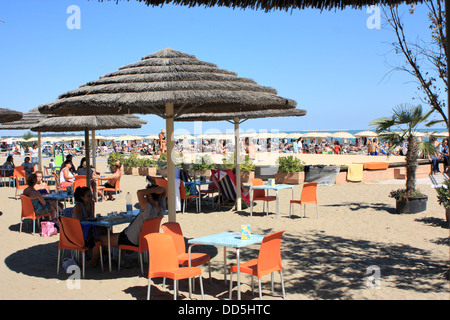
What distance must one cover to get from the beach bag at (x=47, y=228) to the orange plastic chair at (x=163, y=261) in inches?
171

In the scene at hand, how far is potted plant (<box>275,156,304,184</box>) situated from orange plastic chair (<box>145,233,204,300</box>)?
36.6 ft

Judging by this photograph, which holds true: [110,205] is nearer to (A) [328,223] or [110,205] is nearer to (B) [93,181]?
(B) [93,181]

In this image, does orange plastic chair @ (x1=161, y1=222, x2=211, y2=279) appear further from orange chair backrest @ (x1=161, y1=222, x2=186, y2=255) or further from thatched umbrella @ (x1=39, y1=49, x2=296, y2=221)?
thatched umbrella @ (x1=39, y1=49, x2=296, y2=221)

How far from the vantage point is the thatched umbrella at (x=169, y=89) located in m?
5.53

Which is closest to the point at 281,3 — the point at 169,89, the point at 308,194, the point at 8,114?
the point at 169,89

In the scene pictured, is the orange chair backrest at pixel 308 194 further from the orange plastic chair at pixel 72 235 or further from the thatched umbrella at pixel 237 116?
the orange plastic chair at pixel 72 235

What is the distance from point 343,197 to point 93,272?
27.8 ft

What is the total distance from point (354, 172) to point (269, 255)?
39.3 ft

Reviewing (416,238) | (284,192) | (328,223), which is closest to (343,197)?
(284,192)

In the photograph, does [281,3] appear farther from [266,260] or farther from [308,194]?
[308,194]

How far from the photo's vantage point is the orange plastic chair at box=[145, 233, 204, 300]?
491 cm

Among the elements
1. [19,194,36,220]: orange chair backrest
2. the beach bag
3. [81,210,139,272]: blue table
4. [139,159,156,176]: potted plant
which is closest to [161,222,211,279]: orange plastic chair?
[81,210,139,272]: blue table
